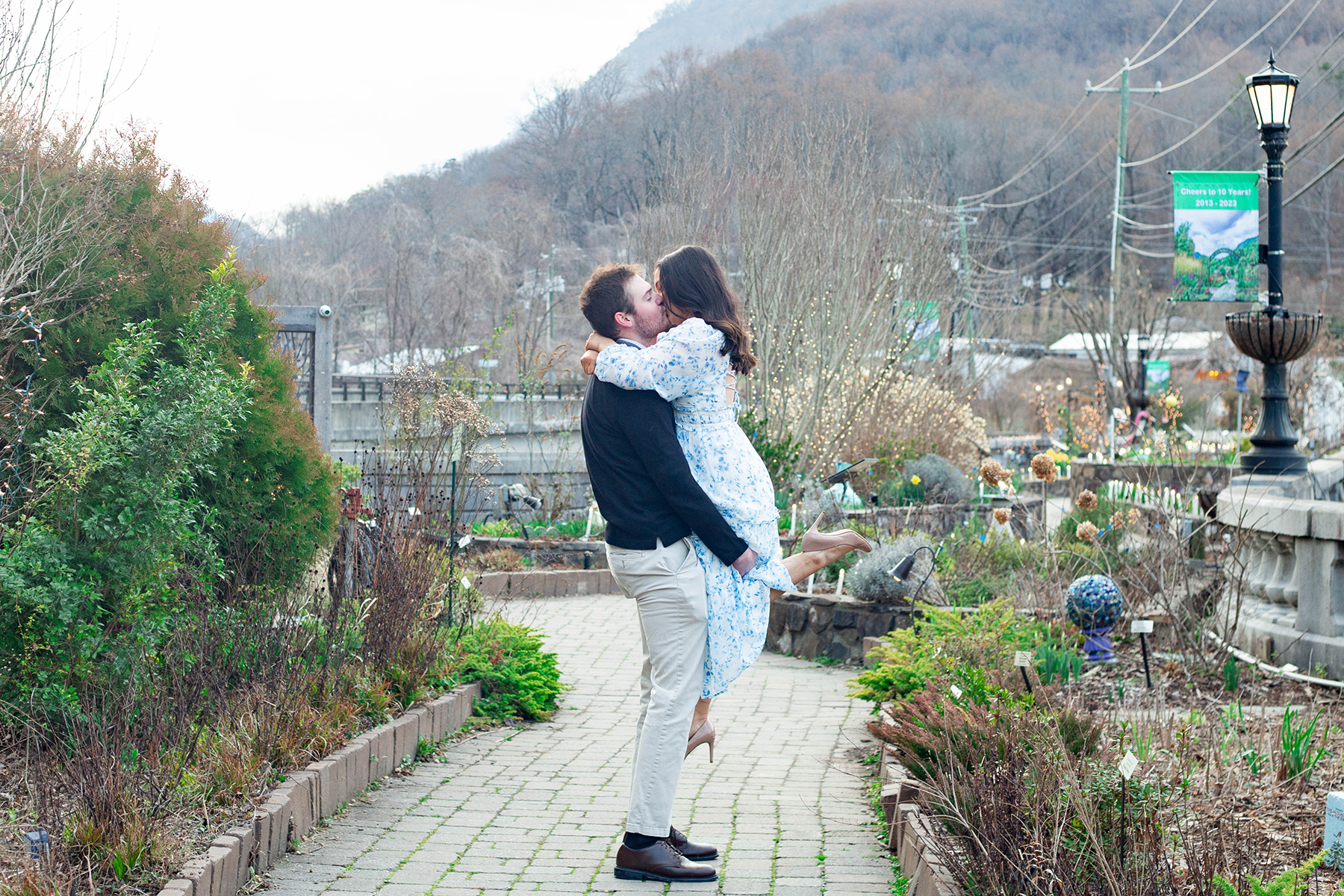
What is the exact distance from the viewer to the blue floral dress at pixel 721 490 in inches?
145

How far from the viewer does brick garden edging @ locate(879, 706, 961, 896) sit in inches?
129

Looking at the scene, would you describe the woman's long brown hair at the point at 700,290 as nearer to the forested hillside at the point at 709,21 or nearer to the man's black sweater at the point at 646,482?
the man's black sweater at the point at 646,482

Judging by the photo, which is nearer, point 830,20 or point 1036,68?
point 1036,68

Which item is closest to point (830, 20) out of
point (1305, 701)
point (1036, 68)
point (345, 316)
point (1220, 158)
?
point (1036, 68)

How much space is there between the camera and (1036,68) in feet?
232

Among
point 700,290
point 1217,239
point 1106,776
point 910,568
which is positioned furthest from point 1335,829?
point 1217,239

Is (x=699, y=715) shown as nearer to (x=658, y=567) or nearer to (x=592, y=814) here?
(x=658, y=567)

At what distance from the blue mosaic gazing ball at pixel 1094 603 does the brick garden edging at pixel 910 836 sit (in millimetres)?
2679

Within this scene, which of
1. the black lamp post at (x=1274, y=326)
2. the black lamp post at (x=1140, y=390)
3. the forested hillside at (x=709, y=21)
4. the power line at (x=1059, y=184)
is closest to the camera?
the black lamp post at (x=1274, y=326)

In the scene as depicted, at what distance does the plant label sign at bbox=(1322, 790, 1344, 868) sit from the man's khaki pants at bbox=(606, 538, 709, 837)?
1868mm

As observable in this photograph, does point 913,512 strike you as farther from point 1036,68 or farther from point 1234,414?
point 1036,68

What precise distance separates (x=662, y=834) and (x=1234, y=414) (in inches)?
936

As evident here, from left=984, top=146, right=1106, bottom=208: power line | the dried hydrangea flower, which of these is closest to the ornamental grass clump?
the dried hydrangea flower

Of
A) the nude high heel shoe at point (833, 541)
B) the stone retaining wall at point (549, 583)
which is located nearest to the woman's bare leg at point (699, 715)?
the nude high heel shoe at point (833, 541)
